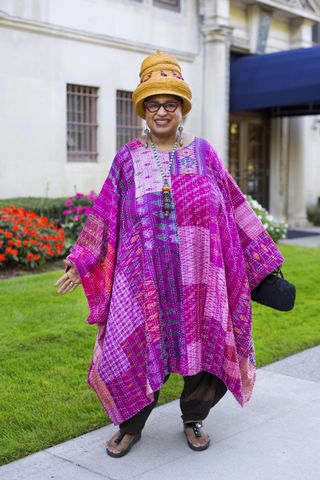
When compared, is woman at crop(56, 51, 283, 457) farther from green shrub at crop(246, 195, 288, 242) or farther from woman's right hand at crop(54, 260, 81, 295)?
green shrub at crop(246, 195, 288, 242)

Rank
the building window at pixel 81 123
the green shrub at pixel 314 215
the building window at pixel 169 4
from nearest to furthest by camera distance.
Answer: the building window at pixel 81 123 → the building window at pixel 169 4 → the green shrub at pixel 314 215

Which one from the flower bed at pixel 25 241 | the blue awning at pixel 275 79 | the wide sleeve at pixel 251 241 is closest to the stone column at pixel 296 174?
the blue awning at pixel 275 79

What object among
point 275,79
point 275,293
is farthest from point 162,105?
point 275,79

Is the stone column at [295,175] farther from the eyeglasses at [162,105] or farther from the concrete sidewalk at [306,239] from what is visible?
the eyeglasses at [162,105]

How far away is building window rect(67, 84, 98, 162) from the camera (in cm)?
1070

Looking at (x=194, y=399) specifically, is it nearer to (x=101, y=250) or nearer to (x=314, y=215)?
(x=101, y=250)

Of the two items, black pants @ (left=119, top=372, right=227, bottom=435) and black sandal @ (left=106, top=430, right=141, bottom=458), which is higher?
black pants @ (left=119, top=372, right=227, bottom=435)

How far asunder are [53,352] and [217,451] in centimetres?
181

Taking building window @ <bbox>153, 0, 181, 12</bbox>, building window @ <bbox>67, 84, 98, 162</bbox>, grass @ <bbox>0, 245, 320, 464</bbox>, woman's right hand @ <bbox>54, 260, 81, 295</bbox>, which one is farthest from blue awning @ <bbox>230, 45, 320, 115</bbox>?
woman's right hand @ <bbox>54, 260, 81, 295</bbox>

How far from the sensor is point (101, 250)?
3.33 m

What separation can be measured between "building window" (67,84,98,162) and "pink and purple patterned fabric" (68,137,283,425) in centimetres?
757

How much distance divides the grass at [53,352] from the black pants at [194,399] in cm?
44

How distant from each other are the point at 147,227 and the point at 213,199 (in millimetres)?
343

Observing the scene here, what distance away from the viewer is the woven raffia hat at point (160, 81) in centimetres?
320
